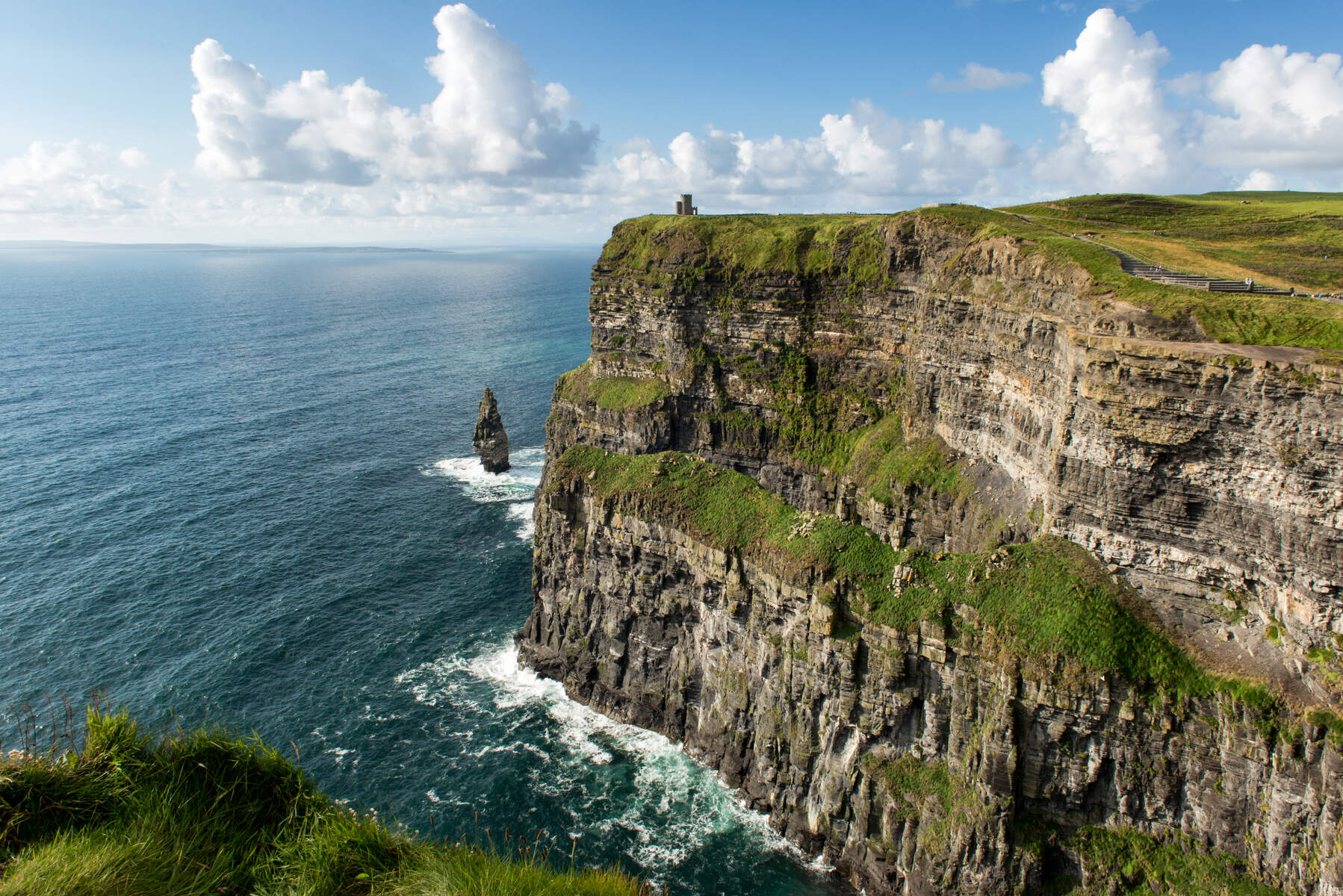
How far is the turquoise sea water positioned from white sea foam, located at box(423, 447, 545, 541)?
0.47 meters

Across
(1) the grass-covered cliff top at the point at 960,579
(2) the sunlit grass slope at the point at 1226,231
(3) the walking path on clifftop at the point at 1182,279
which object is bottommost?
(1) the grass-covered cliff top at the point at 960,579

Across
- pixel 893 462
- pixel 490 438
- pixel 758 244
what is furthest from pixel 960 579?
pixel 490 438

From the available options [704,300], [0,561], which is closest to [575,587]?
[704,300]

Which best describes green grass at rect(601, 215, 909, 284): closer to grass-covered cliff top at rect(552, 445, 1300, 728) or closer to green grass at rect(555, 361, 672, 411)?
green grass at rect(555, 361, 672, 411)

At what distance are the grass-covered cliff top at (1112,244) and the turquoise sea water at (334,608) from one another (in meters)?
37.3

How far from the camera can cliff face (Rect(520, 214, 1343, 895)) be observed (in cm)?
3186

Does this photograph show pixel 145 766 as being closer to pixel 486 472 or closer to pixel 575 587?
pixel 575 587

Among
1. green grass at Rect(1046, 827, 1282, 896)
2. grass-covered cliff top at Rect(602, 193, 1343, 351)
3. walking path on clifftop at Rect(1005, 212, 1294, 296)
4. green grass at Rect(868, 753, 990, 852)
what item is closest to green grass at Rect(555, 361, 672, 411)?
grass-covered cliff top at Rect(602, 193, 1343, 351)

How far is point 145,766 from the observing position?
17.7 m

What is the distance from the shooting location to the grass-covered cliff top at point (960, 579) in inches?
1352

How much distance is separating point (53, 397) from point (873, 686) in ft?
439

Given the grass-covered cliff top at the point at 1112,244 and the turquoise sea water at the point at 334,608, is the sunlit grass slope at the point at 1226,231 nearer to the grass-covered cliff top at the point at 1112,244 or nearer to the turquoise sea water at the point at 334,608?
the grass-covered cliff top at the point at 1112,244

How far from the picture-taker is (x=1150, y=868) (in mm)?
34031

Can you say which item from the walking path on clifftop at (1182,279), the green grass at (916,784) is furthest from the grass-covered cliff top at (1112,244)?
the green grass at (916,784)
